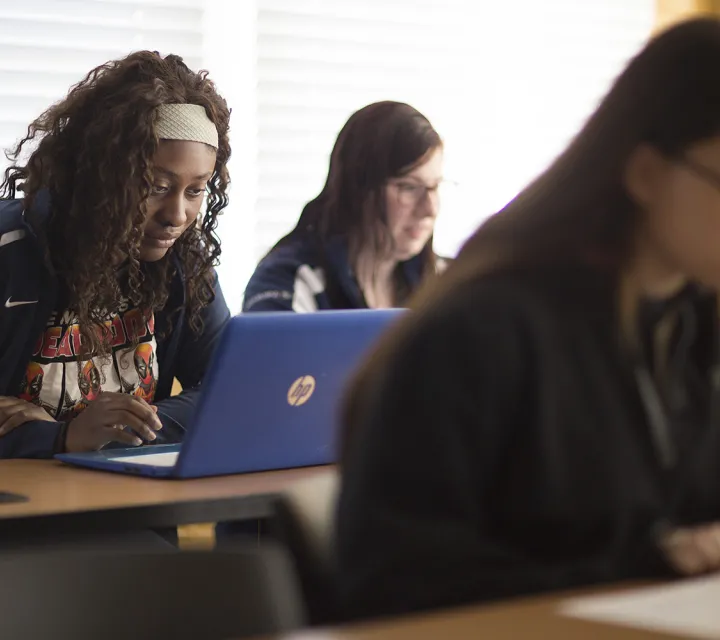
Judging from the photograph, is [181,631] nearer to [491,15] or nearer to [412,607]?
[412,607]

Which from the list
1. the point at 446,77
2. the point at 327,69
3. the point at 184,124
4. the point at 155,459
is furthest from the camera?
the point at 446,77

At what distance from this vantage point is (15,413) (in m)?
2.04

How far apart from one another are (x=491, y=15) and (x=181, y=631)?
10.7ft

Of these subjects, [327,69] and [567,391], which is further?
[327,69]

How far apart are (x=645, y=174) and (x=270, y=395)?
0.74 metres

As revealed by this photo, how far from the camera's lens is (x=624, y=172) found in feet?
3.77

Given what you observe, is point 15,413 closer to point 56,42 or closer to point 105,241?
point 105,241

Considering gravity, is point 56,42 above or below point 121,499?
above

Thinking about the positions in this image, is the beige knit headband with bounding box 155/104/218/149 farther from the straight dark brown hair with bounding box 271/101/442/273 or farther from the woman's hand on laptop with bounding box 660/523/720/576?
the woman's hand on laptop with bounding box 660/523/720/576

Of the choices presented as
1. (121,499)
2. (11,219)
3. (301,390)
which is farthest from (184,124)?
(121,499)

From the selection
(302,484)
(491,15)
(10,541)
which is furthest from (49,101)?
(302,484)

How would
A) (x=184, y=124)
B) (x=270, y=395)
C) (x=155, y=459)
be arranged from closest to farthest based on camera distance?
1. (x=270, y=395)
2. (x=155, y=459)
3. (x=184, y=124)

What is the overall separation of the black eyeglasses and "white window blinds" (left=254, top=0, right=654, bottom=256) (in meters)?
2.57

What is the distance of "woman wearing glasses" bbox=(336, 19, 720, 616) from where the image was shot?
973 millimetres
